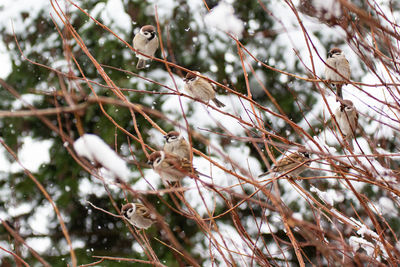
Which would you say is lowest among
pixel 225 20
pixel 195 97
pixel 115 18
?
pixel 225 20

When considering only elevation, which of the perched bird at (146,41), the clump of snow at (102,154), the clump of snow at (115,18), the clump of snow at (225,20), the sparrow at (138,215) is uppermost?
the clump of snow at (115,18)

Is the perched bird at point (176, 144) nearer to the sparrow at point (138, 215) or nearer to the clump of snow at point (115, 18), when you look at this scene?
the sparrow at point (138, 215)

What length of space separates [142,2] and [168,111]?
1.13 metres

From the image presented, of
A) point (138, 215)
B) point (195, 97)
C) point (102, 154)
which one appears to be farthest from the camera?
point (195, 97)

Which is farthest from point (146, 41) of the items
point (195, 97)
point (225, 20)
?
point (225, 20)

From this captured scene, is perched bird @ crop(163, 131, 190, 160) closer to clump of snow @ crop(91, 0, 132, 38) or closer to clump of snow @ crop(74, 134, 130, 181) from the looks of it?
clump of snow @ crop(74, 134, 130, 181)

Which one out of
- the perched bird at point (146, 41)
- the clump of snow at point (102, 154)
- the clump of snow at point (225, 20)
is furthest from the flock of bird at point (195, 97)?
the clump of snow at point (102, 154)

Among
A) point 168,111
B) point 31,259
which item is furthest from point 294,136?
point 31,259

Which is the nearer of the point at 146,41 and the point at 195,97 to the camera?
the point at 195,97

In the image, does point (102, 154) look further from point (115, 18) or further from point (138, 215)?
point (115, 18)

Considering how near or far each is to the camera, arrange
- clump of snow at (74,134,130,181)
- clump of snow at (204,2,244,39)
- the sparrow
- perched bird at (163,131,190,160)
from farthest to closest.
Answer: the sparrow < perched bird at (163,131,190,160) < clump of snow at (204,2,244,39) < clump of snow at (74,134,130,181)

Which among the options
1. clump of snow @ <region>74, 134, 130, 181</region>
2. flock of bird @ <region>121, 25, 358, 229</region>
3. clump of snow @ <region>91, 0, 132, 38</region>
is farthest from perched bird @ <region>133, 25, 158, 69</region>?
clump of snow @ <region>74, 134, 130, 181</region>

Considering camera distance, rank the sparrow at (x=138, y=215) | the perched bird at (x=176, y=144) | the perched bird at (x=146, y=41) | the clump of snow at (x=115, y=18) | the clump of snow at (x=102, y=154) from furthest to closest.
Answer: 1. the clump of snow at (x=115, y=18)
2. the perched bird at (x=146, y=41)
3. the sparrow at (x=138, y=215)
4. the perched bird at (x=176, y=144)
5. the clump of snow at (x=102, y=154)

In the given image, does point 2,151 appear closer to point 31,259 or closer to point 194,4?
point 31,259
